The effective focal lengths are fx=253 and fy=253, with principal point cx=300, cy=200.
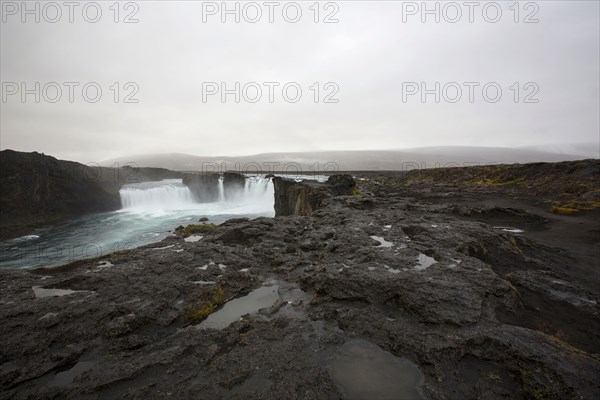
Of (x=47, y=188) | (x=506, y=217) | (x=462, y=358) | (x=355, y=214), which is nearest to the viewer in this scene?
(x=462, y=358)

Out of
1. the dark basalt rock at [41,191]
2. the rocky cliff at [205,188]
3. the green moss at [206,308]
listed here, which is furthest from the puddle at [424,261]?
the rocky cliff at [205,188]

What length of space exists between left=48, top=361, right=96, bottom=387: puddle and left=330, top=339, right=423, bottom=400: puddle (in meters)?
5.37

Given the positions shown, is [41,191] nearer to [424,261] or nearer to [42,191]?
[42,191]

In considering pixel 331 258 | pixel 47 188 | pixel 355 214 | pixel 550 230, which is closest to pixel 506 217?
pixel 550 230

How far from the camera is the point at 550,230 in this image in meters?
18.0

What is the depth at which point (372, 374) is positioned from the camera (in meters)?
5.23

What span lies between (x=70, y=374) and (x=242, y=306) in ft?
13.5

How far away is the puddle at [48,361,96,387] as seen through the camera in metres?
→ 5.16

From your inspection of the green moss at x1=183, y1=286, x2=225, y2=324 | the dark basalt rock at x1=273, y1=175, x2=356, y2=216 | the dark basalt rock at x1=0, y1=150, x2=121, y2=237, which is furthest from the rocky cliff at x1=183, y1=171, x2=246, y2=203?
the green moss at x1=183, y1=286, x2=225, y2=324

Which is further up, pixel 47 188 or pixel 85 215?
pixel 47 188

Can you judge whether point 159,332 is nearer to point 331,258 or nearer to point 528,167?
point 331,258

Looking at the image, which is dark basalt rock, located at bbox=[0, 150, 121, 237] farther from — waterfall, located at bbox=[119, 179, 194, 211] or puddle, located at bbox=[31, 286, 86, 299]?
puddle, located at bbox=[31, 286, 86, 299]

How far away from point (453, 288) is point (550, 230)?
1675 cm

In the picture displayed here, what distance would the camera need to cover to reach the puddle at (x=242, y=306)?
723 cm
